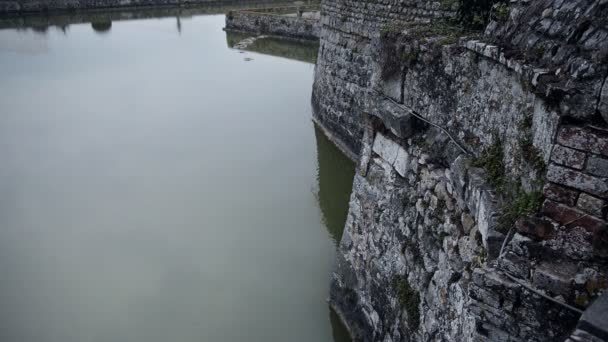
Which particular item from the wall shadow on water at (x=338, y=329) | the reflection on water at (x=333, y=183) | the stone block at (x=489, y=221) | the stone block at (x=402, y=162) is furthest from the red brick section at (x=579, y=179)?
the reflection on water at (x=333, y=183)

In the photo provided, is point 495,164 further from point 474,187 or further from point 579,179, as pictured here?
point 579,179

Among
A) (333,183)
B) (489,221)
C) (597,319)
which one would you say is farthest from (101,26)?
(597,319)

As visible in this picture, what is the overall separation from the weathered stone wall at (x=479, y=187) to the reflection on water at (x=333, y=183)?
89.9 inches

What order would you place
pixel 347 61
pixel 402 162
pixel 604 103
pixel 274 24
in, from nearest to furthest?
pixel 604 103 < pixel 402 162 < pixel 347 61 < pixel 274 24

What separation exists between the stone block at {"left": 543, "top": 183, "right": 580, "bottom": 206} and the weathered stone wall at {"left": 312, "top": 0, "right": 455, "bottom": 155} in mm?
6765

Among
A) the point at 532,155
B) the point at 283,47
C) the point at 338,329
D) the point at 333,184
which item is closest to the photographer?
the point at 532,155

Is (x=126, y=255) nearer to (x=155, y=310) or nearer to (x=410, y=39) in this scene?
(x=155, y=310)

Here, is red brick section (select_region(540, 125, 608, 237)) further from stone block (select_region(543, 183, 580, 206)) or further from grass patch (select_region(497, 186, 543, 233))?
grass patch (select_region(497, 186, 543, 233))

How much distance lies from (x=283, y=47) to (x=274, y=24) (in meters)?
2.97

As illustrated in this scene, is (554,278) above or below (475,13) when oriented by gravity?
below

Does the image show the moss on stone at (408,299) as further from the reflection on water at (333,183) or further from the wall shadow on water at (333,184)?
the reflection on water at (333,183)

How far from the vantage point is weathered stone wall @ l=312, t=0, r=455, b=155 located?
9477mm

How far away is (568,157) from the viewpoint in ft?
7.28

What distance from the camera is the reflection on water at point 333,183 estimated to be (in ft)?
27.5
